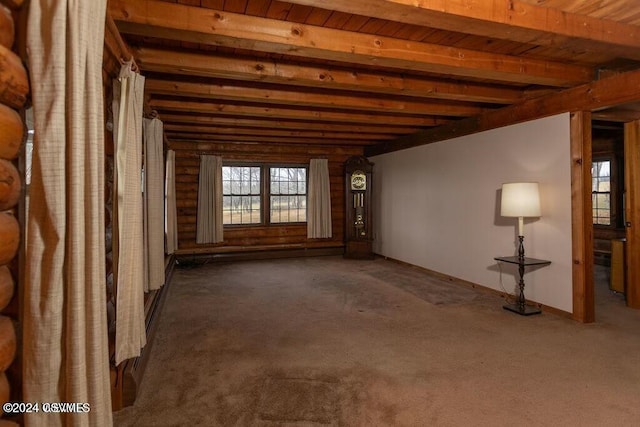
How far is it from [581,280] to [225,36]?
3714 millimetres

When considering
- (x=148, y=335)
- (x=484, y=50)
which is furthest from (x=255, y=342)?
(x=484, y=50)

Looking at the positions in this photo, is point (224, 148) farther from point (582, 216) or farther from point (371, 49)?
point (582, 216)

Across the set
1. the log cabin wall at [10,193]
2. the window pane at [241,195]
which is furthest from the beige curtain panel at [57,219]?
the window pane at [241,195]

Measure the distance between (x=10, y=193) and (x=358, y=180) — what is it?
239 inches

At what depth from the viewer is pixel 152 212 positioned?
331 cm

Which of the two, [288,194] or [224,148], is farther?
[288,194]

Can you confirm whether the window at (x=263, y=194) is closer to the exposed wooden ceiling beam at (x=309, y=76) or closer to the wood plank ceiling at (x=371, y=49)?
the wood plank ceiling at (x=371, y=49)

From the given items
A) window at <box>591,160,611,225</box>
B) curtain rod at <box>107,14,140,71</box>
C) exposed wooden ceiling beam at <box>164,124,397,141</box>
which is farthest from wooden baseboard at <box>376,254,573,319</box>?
curtain rod at <box>107,14,140,71</box>

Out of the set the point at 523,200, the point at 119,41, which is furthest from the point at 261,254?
the point at 119,41

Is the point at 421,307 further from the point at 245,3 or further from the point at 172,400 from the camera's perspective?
the point at 245,3

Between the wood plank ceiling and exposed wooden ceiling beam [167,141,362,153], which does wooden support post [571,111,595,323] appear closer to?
the wood plank ceiling

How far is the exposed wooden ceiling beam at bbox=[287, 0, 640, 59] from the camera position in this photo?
2035 mm

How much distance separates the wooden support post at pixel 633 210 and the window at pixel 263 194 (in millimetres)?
5130

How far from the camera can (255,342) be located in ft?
9.79
